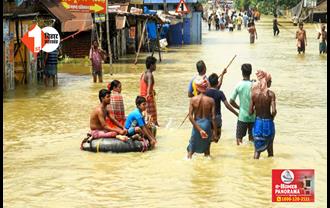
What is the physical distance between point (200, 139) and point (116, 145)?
59.9 inches

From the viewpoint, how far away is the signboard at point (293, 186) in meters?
7.40

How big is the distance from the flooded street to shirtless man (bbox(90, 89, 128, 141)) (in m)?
0.34

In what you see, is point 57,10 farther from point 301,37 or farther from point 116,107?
point 301,37

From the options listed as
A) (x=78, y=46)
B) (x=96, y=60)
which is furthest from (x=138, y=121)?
(x=78, y=46)

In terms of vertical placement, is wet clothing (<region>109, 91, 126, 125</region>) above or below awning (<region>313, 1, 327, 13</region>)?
below

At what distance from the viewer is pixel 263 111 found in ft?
32.4

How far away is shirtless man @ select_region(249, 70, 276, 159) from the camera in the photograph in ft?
→ 32.3

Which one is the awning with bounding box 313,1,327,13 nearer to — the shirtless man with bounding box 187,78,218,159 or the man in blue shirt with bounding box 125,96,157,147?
the man in blue shirt with bounding box 125,96,157,147

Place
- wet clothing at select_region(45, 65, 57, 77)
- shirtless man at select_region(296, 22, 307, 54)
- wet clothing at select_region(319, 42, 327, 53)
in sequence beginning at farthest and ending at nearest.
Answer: wet clothing at select_region(319, 42, 327, 53), shirtless man at select_region(296, 22, 307, 54), wet clothing at select_region(45, 65, 57, 77)

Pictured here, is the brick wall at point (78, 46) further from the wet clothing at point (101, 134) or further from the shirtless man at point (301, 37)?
the wet clothing at point (101, 134)

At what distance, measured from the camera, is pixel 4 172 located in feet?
31.9

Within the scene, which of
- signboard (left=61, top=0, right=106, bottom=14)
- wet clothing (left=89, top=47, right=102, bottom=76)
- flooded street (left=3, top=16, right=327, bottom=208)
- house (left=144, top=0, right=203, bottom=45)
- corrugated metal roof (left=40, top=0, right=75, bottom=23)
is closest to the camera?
flooded street (left=3, top=16, right=327, bottom=208)

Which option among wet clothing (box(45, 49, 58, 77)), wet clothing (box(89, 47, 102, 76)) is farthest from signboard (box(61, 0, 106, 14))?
wet clothing (box(45, 49, 58, 77))

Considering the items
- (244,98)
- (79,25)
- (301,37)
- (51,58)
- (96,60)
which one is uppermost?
(79,25)
